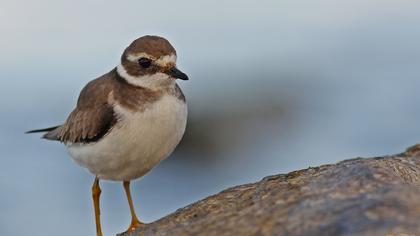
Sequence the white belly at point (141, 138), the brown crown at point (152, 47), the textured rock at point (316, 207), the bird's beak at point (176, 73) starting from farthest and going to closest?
the brown crown at point (152, 47) → the bird's beak at point (176, 73) → the white belly at point (141, 138) → the textured rock at point (316, 207)

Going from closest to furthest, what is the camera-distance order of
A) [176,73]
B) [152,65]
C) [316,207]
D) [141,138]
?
[316,207] → [141,138] → [176,73] → [152,65]

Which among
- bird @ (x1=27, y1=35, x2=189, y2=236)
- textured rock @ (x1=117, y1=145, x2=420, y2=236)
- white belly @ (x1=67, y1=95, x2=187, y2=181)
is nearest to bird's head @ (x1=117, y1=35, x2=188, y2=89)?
bird @ (x1=27, y1=35, x2=189, y2=236)

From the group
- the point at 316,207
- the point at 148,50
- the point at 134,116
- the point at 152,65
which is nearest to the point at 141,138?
the point at 134,116

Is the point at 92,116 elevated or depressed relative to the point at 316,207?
elevated

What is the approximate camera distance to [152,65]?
7367mm

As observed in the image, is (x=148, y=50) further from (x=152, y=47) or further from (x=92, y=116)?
(x=92, y=116)

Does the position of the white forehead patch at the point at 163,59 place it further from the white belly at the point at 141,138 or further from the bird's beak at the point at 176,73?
the white belly at the point at 141,138

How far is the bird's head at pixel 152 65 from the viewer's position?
7305 millimetres

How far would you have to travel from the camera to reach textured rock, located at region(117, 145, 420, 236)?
4.71m

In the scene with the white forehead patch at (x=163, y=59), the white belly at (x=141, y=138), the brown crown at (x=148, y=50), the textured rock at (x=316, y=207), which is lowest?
the textured rock at (x=316, y=207)

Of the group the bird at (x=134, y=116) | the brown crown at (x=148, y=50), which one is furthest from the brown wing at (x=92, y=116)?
the brown crown at (x=148, y=50)

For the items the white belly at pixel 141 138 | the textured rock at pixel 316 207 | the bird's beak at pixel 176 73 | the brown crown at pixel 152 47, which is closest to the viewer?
the textured rock at pixel 316 207

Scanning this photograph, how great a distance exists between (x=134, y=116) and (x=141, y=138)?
19cm

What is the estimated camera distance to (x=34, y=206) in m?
16.7
